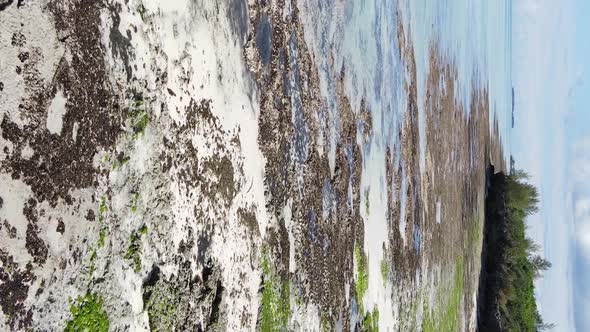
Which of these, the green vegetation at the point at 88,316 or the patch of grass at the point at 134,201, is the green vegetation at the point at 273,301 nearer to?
the patch of grass at the point at 134,201

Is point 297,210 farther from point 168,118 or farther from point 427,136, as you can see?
point 427,136

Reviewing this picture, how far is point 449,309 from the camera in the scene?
8.93 m

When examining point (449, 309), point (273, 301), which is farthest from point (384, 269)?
point (449, 309)

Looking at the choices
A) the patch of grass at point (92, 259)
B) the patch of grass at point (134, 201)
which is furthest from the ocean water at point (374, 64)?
the patch of grass at point (92, 259)

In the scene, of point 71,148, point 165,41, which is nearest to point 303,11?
point 165,41

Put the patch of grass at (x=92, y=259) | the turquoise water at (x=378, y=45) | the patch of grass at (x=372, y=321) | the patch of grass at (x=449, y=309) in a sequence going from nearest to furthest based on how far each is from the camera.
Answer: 1. the patch of grass at (x=92, y=259)
2. the turquoise water at (x=378, y=45)
3. the patch of grass at (x=372, y=321)
4. the patch of grass at (x=449, y=309)

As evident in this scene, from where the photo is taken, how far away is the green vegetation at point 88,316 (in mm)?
1778

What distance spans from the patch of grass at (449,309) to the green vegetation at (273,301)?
13.4 ft

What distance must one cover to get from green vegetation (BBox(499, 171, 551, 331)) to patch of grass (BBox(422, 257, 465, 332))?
137 inches

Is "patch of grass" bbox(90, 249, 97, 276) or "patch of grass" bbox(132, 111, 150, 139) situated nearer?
"patch of grass" bbox(90, 249, 97, 276)

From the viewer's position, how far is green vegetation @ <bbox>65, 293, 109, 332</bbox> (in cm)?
178

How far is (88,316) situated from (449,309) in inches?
307

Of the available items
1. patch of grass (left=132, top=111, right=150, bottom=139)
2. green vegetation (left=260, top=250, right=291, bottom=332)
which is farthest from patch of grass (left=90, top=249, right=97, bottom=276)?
green vegetation (left=260, top=250, right=291, bottom=332)

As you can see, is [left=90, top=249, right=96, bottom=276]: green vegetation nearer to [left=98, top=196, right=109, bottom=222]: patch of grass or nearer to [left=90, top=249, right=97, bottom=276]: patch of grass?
[left=90, top=249, right=97, bottom=276]: patch of grass
